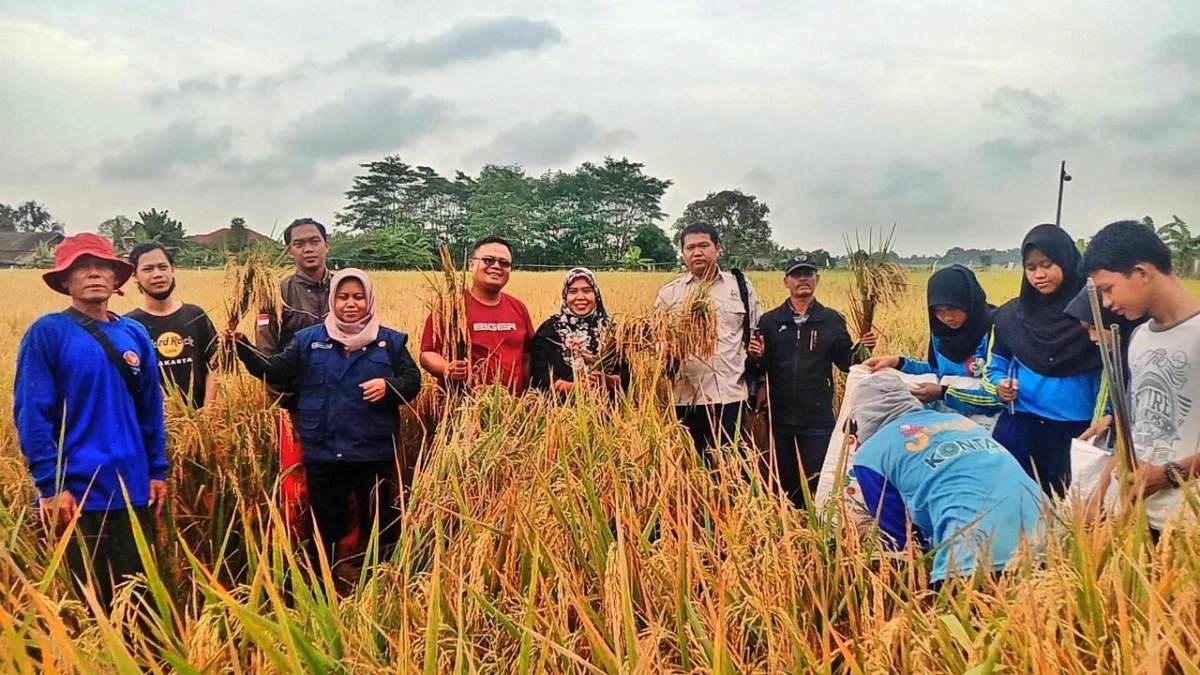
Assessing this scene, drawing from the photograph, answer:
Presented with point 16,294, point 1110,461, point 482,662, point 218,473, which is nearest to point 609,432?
point 482,662

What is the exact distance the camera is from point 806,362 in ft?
12.6

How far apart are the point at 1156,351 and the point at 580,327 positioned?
220cm

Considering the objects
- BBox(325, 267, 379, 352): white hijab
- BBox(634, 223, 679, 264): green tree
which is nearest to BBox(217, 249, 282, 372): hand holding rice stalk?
BBox(325, 267, 379, 352): white hijab

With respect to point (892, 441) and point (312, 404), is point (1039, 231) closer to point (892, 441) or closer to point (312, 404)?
point (892, 441)

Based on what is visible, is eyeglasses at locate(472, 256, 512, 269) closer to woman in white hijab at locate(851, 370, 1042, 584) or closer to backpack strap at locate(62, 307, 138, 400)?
backpack strap at locate(62, 307, 138, 400)

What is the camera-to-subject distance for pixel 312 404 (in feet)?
9.70

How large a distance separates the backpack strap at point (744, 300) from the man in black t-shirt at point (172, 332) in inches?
105

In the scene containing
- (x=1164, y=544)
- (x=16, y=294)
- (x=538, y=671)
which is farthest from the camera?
(x=16, y=294)

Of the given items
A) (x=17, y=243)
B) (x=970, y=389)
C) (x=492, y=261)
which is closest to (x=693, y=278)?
(x=492, y=261)

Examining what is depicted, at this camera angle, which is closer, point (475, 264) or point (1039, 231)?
point (1039, 231)

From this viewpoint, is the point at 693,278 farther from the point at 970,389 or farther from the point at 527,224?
the point at 527,224

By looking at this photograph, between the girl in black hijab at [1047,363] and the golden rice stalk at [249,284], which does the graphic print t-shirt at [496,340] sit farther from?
the girl in black hijab at [1047,363]

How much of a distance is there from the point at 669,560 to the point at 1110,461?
1.25 meters

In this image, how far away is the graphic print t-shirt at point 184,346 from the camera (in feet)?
10.7
